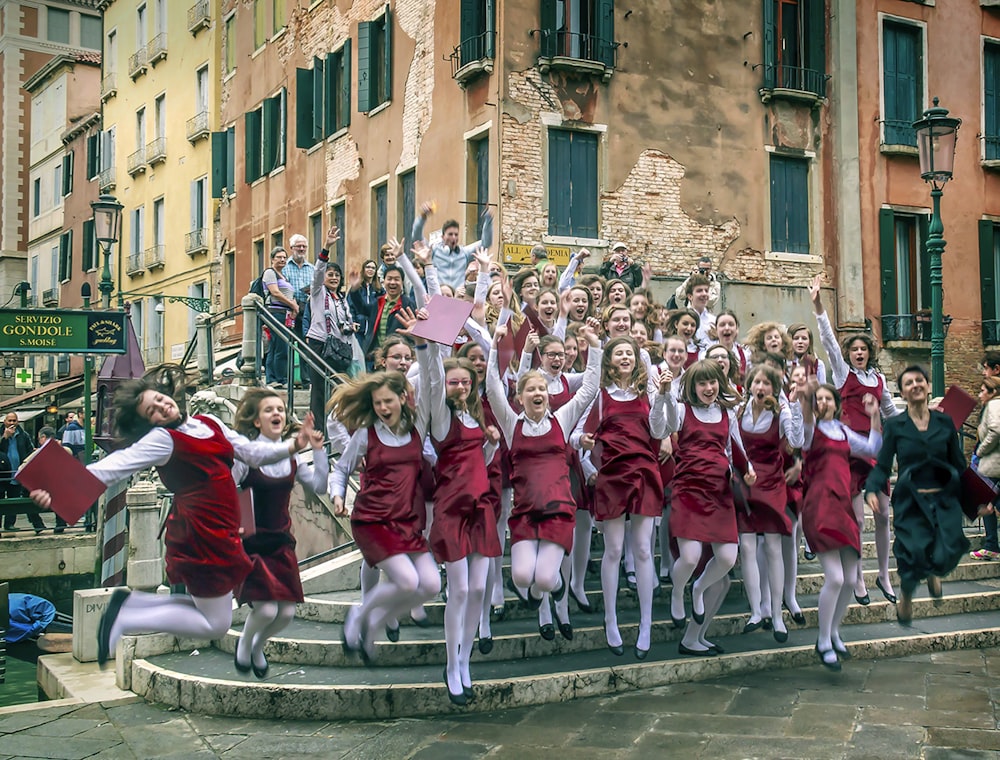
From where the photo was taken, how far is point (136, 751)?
6871 mm

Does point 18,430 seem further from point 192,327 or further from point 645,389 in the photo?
point 645,389

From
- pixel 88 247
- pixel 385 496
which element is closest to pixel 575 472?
pixel 385 496

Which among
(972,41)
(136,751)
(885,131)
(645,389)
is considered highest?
(972,41)

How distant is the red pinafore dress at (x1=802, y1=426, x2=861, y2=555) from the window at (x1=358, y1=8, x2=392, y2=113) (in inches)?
610

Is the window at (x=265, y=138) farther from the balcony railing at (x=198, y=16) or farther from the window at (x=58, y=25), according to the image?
the window at (x=58, y=25)

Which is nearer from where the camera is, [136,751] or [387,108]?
[136,751]

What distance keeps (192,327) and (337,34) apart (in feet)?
36.5

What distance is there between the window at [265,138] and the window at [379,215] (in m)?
5.12

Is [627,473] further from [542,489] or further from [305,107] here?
[305,107]

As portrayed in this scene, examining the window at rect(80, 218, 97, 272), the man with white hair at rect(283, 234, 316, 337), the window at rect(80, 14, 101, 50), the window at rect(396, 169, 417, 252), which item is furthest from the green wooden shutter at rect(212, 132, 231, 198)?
the window at rect(80, 14, 101, 50)

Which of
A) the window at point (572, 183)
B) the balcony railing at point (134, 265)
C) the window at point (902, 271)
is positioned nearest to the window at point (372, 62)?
the window at point (572, 183)

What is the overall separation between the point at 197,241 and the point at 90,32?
72.4ft

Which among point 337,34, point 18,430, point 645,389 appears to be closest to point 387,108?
point 337,34

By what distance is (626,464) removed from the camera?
25.6 feet
